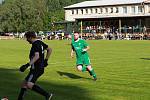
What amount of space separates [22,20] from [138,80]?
10235cm

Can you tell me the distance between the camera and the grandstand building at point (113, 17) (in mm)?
85000

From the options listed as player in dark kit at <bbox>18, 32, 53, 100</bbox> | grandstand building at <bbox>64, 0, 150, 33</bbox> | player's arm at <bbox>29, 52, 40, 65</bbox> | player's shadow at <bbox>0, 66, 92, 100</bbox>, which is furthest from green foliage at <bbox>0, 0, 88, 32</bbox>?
player's arm at <bbox>29, 52, 40, 65</bbox>

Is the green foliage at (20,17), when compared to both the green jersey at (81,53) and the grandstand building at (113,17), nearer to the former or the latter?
the grandstand building at (113,17)

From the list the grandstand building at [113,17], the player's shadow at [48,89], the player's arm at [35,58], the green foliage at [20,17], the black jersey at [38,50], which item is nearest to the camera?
the player's arm at [35,58]

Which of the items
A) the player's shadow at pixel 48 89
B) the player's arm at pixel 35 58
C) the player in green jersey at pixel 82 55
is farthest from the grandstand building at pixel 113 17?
the player's arm at pixel 35 58

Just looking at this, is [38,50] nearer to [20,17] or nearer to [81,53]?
[81,53]

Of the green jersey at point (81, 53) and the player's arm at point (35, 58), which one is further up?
the player's arm at point (35, 58)

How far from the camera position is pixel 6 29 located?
119188 mm

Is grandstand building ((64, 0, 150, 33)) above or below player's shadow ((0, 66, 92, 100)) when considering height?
above

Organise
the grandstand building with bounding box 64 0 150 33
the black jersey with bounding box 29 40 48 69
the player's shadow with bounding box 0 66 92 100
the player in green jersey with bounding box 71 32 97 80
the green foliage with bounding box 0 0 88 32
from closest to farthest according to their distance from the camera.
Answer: the black jersey with bounding box 29 40 48 69, the player's shadow with bounding box 0 66 92 100, the player in green jersey with bounding box 71 32 97 80, the grandstand building with bounding box 64 0 150 33, the green foliage with bounding box 0 0 88 32

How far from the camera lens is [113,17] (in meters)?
86.1

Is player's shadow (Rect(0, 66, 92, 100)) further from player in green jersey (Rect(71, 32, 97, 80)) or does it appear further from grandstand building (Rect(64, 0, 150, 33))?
grandstand building (Rect(64, 0, 150, 33))

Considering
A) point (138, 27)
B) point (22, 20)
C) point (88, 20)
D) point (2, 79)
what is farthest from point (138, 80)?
point (22, 20)

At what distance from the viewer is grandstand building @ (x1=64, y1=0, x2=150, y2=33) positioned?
279 ft
